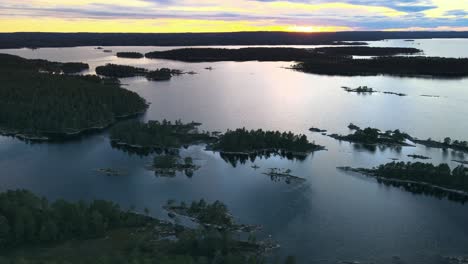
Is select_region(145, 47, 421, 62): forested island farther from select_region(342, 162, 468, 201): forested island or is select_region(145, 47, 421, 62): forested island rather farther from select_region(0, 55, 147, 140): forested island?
select_region(342, 162, 468, 201): forested island

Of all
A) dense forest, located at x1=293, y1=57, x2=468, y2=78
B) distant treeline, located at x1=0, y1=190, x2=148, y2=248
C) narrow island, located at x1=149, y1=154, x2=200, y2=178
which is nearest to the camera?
distant treeline, located at x1=0, y1=190, x2=148, y2=248

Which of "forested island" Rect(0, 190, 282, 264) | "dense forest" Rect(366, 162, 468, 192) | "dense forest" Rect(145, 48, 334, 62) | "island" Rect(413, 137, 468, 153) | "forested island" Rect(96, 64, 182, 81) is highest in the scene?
"dense forest" Rect(145, 48, 334, 62)

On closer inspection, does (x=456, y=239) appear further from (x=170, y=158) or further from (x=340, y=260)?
(x=170, y=158)

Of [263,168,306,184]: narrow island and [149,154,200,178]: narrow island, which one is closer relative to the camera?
[263,168,306,184]: narrow island

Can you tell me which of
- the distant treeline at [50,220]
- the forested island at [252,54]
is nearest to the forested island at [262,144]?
the distant treeline at [50,220]

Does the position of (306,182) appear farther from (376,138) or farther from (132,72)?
(132,72)

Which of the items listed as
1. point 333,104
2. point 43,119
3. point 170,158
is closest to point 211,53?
point 333,104

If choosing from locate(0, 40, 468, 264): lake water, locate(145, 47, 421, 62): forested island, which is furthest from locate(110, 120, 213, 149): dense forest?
locate(145, 47, 421, 62): forested island
